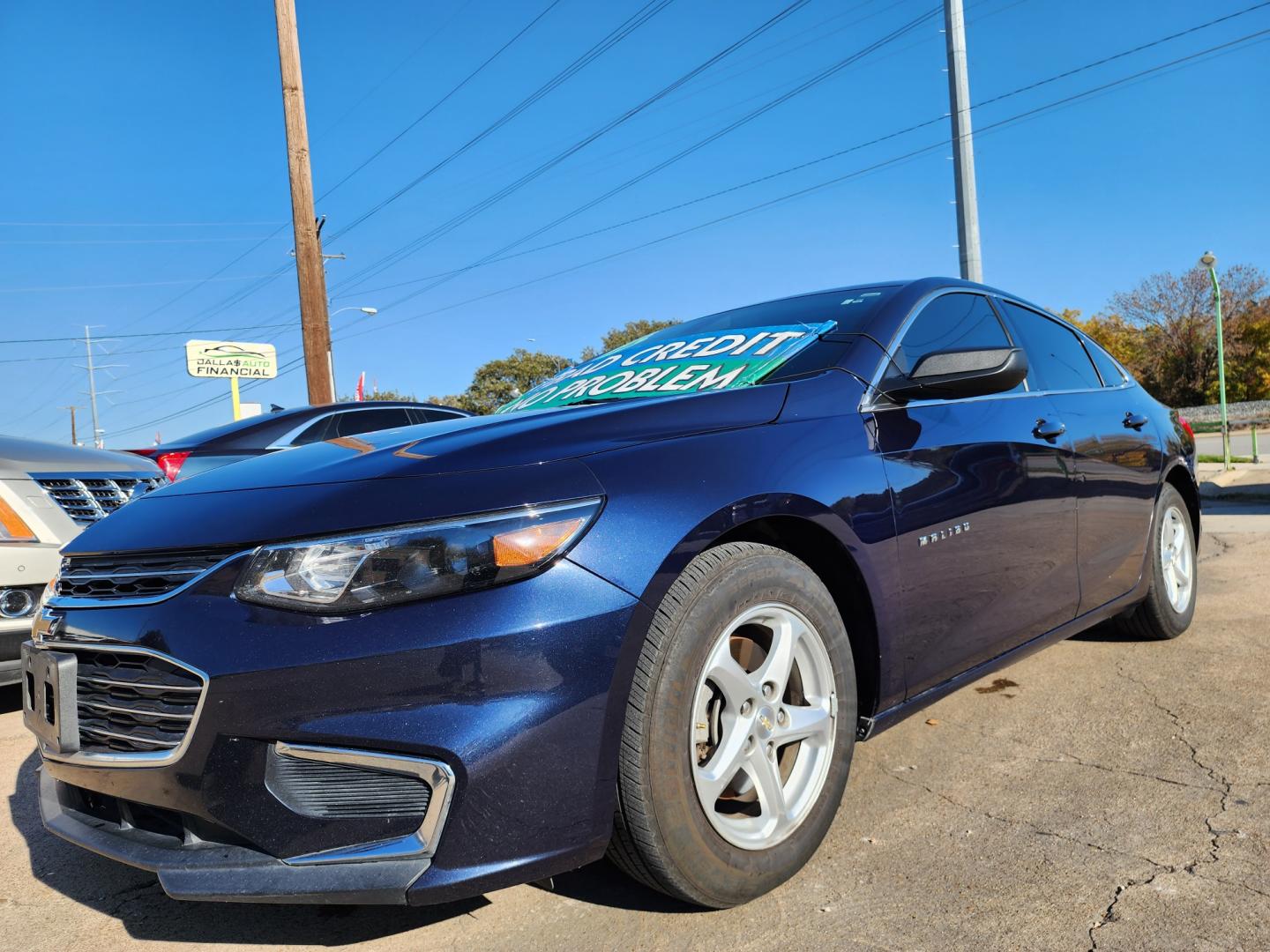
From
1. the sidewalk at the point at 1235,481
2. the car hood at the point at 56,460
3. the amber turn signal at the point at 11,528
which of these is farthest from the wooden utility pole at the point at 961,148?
the amber turn signal at the point at 11,528

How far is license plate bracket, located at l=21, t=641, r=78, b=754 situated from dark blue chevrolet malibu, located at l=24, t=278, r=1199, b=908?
0.04 ft

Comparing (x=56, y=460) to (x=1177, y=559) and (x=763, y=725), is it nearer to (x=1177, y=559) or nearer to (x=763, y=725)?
(x=763, y=725)

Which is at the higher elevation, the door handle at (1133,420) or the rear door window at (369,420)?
the rear door window at (369,420)

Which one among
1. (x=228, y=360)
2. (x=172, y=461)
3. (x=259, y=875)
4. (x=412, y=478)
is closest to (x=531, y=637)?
(x=412, y=478)

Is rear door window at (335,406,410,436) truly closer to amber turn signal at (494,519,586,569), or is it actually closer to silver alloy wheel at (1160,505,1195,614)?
silver alloy wheel at (1160,505,1195,614)

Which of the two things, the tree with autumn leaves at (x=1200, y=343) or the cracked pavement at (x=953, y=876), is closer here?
the cracked pavement at (x=953, y=876)

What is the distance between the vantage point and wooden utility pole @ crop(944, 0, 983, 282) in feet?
38.9

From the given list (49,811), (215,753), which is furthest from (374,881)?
(49,811)

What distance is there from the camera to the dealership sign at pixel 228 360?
870 inches

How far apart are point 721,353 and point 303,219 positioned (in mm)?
9564

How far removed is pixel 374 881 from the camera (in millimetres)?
1629

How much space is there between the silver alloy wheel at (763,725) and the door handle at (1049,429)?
4.30ft

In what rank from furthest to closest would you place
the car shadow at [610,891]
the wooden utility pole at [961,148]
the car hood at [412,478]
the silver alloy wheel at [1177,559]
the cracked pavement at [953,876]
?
the wooden utility pole at [961,148] → the silver alloy wheel at [1177,559] → the car shadow at [610,891] → the cracked pavement at [953,876] → the car hood at [412,478]

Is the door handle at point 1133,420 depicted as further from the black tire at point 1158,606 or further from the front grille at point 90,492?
the front grille at point 90,492
